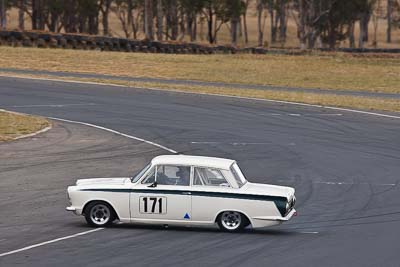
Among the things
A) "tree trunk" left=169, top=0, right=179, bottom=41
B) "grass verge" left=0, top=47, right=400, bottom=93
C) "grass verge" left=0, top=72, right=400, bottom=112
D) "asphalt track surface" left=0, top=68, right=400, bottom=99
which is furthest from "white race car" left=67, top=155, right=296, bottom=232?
"tree trunk" left=169, top=0, right=179, bottom=41

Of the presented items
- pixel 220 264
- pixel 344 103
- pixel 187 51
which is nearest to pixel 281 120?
pixel 344 103

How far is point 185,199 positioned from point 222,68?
39759mm

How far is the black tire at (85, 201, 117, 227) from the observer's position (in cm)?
1495

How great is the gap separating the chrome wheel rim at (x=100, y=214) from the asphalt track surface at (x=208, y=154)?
23 centimetres

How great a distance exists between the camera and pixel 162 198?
14.8 metres

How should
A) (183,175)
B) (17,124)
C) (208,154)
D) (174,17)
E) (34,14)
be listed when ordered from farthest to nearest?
(174,17), (34,14), (17,124), (208,154), (183,175)

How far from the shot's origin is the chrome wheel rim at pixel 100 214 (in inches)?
589

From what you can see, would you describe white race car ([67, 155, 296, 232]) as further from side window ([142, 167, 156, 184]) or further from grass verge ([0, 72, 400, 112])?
grass verge ([0, 72, 400, 112])

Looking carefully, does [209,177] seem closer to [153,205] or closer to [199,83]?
[153,205]

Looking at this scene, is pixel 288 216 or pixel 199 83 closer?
pixel 288 216

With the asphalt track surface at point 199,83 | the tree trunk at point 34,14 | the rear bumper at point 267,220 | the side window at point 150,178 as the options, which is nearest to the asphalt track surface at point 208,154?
the rear bumper at point 267,220

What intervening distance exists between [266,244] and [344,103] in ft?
80.1

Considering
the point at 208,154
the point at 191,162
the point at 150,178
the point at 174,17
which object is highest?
the point at 174,17

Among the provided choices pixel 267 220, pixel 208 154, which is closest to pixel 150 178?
pixel 267 220
